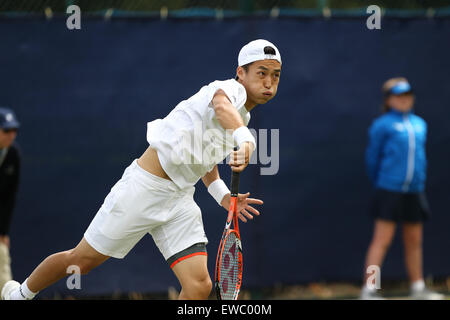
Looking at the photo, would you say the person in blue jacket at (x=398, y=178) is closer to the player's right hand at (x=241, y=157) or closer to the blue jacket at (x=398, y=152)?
the blue jacket at (x=398, y=152)

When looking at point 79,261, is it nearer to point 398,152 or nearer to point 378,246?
point 378,246

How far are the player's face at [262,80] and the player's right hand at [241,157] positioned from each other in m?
0.51

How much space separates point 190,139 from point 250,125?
196cm

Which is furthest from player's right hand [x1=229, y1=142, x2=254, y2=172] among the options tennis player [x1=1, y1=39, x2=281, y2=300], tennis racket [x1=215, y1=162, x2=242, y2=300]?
tennis racket [x1=215, y1=162, x2=242, y2=300]

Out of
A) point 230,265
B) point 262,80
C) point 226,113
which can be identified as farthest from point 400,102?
point 226,113

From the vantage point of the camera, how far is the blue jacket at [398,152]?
6113 millimetres

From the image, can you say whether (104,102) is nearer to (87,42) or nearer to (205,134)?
(87,42)

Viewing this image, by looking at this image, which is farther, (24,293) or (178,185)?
(24,293)

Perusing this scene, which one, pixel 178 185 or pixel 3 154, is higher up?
pixel 3 154

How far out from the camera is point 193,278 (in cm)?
414

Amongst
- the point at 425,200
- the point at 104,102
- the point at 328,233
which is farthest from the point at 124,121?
the point at 425,200

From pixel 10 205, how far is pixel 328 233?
2.55 metres

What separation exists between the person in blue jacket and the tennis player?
226 cm

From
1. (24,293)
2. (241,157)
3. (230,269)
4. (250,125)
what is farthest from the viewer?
(250,125)
